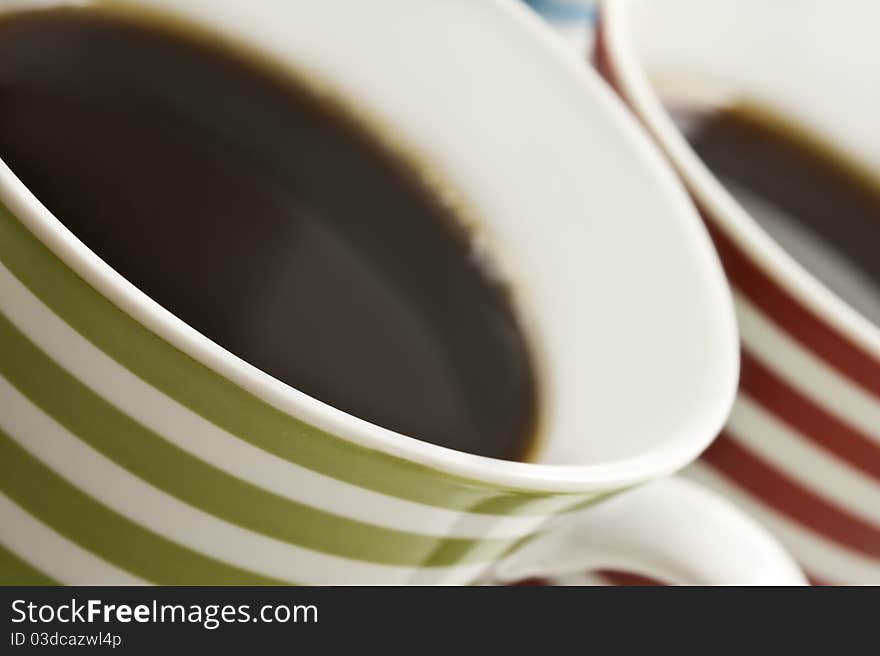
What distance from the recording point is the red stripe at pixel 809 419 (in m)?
0.43

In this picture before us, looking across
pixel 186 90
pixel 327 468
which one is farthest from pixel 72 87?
pixel 327 468

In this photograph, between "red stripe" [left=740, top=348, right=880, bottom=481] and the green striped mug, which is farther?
"red stripe" [left=740, top=348, right=880, bottom=481]

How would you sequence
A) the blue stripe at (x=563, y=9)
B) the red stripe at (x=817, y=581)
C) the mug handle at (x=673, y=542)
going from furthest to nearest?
the blue stripe at (x=563, y=9) → the red stripe at (x=817, y=581) → the mug handle at (x=673, y=542)

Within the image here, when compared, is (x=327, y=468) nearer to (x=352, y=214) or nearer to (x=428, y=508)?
(x=428, y=508)

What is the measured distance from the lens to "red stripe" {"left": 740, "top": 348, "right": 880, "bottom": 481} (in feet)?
1.41

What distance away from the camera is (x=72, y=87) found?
Answer: 49cm

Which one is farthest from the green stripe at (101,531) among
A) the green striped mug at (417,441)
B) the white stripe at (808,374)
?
the white stripe at (808,374)

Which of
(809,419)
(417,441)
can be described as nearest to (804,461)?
(809,419)

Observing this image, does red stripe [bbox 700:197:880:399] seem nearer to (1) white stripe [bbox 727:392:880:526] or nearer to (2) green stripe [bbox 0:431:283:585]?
(1) white stripe [bbox 727:392:880:526]

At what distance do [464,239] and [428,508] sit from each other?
26cm

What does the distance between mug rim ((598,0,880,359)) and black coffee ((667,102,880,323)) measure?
188 mm

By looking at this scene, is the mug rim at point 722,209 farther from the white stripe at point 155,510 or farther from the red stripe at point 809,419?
the white stripe at point 155,510

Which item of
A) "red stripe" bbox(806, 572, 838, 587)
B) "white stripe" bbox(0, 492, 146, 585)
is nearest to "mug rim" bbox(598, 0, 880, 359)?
"red stripe" bbox(806, 572, 838, 587)

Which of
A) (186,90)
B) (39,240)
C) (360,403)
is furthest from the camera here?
(186,90)
